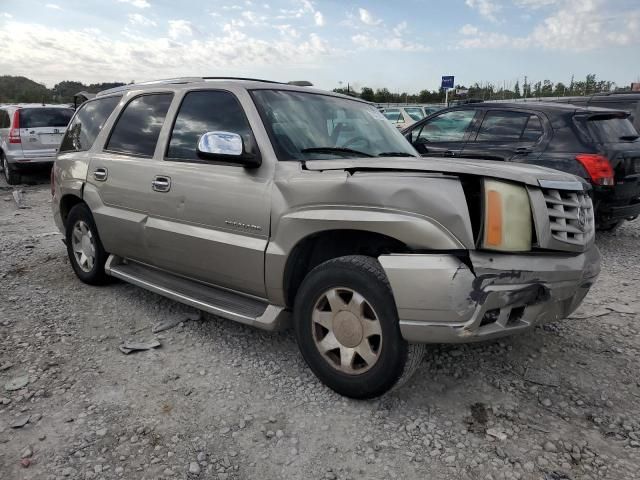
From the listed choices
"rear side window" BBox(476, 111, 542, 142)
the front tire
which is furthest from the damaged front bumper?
"rear side window" BBox(476, 111, 542, 142)

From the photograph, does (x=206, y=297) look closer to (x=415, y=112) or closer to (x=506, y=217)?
(x=506, y=217)

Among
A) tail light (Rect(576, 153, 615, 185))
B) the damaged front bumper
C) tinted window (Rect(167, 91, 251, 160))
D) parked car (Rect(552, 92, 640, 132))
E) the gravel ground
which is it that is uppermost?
parked car (Rect(552, 92, 640, 132))

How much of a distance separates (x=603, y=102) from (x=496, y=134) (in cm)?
359

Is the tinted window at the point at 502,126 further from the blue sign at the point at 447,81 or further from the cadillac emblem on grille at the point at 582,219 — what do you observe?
the blue sign at the point at 447,81

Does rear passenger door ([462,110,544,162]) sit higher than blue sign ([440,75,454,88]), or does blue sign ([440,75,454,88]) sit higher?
blue sign ([440,75,454,88])

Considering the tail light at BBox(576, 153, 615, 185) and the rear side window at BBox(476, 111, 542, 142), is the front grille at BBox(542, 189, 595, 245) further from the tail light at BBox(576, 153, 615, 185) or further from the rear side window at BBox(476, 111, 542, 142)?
the rear side window at BBox(476, 111, 542, 142)

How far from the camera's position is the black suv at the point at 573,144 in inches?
212

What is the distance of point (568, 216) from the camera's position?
2461mm

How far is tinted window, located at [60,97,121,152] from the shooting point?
4336 mm

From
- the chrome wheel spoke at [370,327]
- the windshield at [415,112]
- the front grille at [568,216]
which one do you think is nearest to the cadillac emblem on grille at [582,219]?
the front grille at [568,216]

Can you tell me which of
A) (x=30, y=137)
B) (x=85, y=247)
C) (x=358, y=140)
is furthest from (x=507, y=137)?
(x=30, y=137)

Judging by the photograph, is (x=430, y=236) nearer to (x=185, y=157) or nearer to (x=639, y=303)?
(x=185, y=157)

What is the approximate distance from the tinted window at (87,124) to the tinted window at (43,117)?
708 cm

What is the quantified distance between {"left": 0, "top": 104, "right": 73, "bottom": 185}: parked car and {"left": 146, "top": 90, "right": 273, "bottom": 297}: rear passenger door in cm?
859
